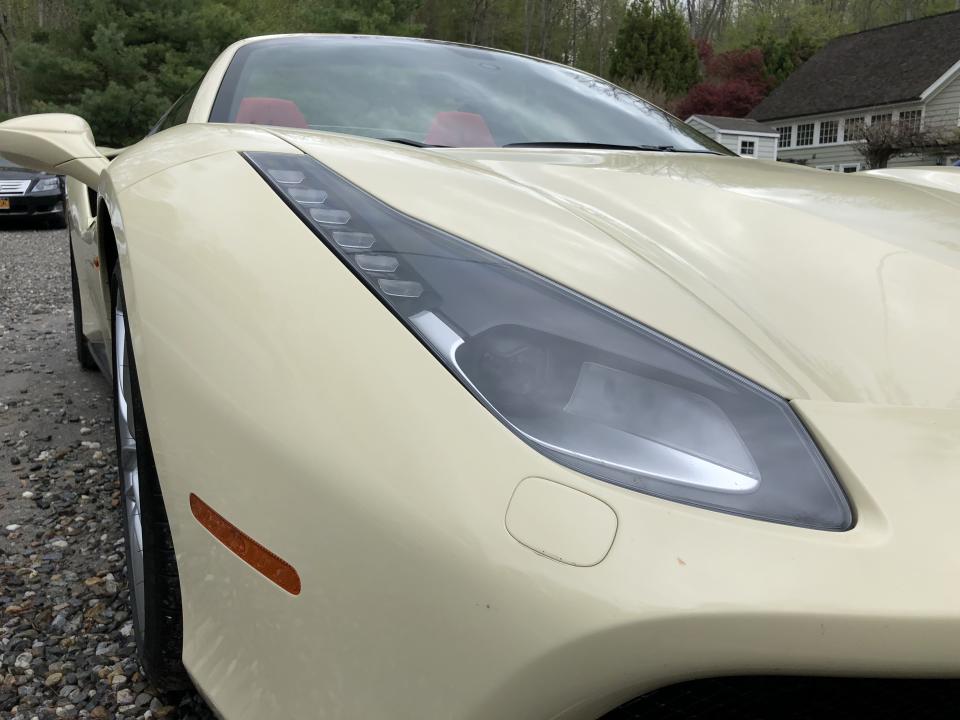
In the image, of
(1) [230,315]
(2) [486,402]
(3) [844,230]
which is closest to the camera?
(2) [486,402]

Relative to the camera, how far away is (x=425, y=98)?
2.05 meters

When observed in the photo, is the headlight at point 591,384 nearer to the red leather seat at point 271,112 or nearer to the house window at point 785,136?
the red leather seat at point 271,112

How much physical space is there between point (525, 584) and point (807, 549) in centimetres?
24

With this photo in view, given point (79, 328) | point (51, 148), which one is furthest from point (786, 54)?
point (51, 148)

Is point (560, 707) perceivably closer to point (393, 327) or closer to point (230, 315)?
point (393, 327)

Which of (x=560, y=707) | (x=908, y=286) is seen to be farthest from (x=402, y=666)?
(x=908, y=286)

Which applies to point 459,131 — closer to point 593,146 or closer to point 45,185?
point 593,146

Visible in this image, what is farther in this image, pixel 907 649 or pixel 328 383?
pixel 328 383

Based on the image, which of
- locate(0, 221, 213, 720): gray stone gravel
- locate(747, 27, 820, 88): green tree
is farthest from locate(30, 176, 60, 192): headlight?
locate(747, 27, 820, 88): green tree

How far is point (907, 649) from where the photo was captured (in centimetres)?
63

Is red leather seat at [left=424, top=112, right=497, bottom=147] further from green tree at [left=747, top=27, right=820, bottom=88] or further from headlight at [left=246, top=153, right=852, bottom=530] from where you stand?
green tree at [left=747, top=27, right=820, bottom=88]

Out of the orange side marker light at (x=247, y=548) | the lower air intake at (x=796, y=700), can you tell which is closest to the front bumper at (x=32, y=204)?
the orange side marker light at (x=247, y=548)

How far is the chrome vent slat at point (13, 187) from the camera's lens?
11328 millimetres

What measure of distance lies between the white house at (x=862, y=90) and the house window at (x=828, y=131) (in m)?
0.04
